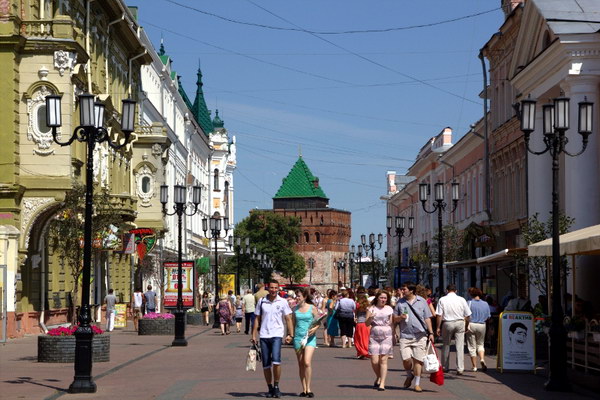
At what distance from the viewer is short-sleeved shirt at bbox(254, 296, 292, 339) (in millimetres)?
17703

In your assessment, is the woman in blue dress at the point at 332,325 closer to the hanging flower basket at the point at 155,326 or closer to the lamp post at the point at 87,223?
the hanging flower basket at the point at 155,326

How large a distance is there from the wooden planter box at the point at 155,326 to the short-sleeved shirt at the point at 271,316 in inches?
865

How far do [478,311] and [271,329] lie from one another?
23.1 feet

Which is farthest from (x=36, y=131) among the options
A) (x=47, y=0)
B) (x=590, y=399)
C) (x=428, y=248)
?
(x=428, y=248)

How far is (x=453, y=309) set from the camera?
22.4 metres

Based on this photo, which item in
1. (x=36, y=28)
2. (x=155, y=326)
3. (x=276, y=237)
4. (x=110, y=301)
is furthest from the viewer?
(x=276, y=237)

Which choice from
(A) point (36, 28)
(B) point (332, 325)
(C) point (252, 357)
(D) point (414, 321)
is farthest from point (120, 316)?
(C) point (252, 357)

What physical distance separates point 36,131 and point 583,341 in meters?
20.6

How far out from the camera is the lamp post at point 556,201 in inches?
729

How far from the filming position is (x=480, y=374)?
22.1 metres

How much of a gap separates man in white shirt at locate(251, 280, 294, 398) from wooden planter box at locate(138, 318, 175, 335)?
21.9 meters

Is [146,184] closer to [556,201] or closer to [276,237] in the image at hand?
[556,201]

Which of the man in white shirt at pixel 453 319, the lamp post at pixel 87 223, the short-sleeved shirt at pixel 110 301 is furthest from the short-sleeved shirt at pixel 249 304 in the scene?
the lamp post at pixel 87 223

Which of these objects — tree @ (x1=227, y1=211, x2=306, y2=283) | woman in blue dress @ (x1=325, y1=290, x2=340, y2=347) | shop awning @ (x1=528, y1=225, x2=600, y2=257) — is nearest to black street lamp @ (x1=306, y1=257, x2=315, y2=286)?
tree @ (x1=227, y1=211, x2=306, y2=283)
